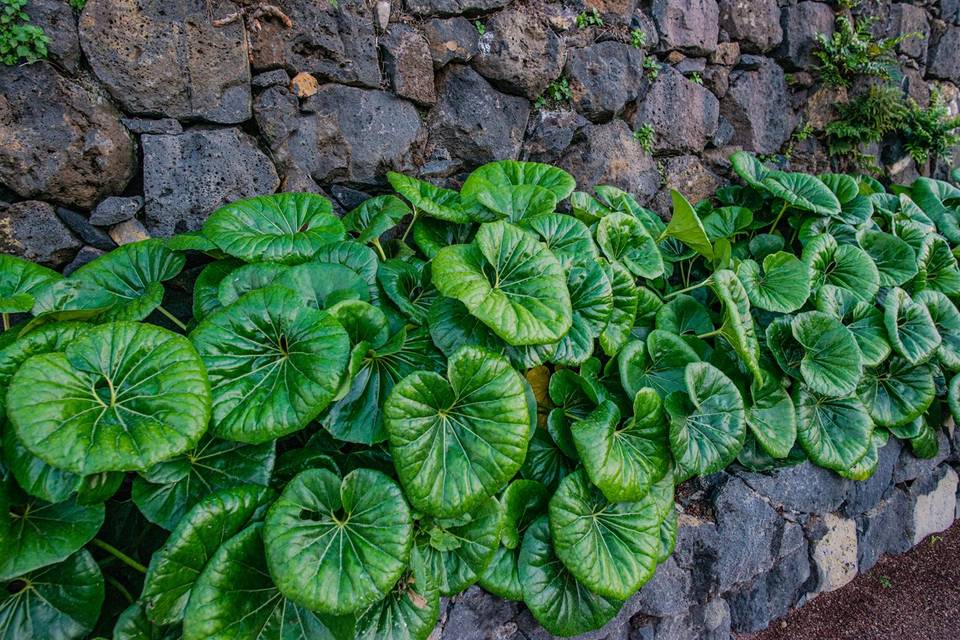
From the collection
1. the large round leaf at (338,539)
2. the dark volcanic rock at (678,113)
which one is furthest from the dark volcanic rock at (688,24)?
the large round leaf at (338,539)

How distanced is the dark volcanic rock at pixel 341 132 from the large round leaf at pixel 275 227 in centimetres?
20

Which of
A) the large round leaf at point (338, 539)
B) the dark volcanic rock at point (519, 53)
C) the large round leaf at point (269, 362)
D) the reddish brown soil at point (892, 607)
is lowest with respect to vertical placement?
the reddish brown soil at point (892, 607)

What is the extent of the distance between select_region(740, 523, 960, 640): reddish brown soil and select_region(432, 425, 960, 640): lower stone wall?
0.20 ft

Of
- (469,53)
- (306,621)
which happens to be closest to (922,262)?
(469,53)

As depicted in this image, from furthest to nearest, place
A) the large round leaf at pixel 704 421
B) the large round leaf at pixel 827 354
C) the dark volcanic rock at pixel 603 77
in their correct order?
the dark volcanic rock at pixel 603 77 → the large round leaf at pixel 827 354 → the large round leaf at pixel 704 421

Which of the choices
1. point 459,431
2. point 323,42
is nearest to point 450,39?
point 323,42

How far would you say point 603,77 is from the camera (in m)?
2.31

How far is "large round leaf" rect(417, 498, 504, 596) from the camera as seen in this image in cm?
131

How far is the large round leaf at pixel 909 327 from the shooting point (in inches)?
78.4

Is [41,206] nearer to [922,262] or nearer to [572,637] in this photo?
[572,637]

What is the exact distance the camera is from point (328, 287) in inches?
57.1

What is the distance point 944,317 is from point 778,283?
2.49ft

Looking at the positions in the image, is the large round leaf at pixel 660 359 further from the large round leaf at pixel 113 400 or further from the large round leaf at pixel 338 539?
the large round leaf at pixel 113 400

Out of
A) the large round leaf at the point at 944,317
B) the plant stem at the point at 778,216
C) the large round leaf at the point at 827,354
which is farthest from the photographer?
the plant stem at the point at 778,216
